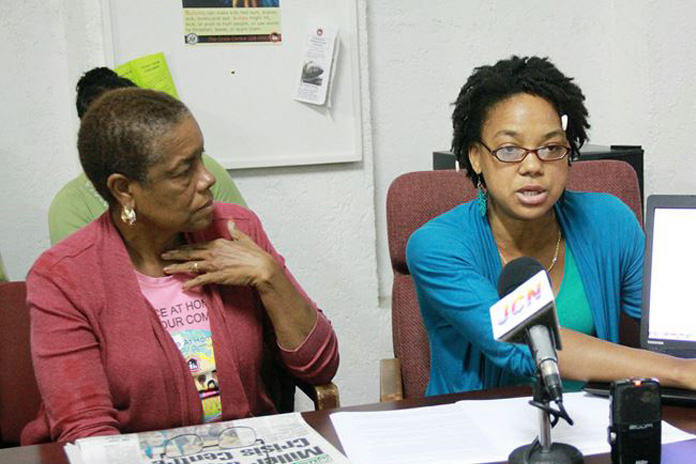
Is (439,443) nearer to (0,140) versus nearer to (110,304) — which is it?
(110,304)

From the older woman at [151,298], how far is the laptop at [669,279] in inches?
24.4

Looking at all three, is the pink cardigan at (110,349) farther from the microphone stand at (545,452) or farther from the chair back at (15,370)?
the microphone stand at (545,452)

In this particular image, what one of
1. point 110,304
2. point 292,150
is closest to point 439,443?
point 110,304

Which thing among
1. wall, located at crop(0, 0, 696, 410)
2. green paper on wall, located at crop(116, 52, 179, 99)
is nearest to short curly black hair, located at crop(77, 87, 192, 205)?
green paper on wall, located at crop(116, 52, 179, 99)

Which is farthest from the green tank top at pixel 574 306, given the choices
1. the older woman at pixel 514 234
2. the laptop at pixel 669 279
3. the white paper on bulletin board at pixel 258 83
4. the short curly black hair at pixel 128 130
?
the white paper on bulletin board at pixel 258 83

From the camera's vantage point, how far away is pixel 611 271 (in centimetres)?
161

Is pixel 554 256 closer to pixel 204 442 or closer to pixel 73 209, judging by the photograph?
pixel 204 442

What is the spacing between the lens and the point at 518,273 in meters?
1.03

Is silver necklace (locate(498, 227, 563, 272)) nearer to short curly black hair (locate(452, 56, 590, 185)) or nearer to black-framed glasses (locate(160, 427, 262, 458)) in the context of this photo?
short curly black hair (locate(452, 56, 590, 185))

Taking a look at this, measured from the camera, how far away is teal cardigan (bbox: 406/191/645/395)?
1.49 m

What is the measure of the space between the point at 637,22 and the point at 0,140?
2054 mm

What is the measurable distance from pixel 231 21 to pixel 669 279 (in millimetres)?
1605

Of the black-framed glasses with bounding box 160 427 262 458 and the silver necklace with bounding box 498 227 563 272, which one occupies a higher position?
the silver necklace with bounding box 498 227 563 272

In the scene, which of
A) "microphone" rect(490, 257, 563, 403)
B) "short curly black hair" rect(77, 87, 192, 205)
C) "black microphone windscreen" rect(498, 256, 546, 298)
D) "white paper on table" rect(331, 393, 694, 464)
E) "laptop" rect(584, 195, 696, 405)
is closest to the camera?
"microphone" rect(490, 257, 563, 403)
